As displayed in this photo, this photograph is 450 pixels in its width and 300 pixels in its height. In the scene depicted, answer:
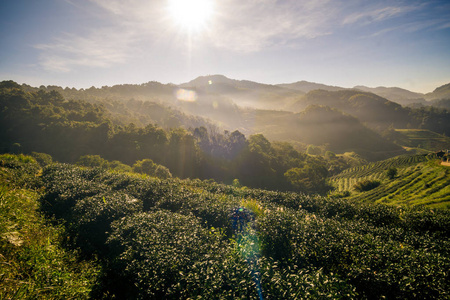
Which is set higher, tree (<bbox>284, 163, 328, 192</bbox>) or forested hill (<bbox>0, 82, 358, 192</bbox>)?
forested hill (<bbox>0, 82, 358, 192</bbox>)

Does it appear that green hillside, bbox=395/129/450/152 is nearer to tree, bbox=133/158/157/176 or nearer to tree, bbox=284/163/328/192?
tree, bbox=284/163/328/192

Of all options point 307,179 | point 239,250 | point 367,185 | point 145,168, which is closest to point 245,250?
point 239,250

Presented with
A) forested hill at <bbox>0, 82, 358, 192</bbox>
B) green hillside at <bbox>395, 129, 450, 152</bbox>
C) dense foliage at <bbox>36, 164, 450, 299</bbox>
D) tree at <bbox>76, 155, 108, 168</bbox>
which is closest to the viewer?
dense foliage at <bbox>36, 164, 450, 299</bbox>

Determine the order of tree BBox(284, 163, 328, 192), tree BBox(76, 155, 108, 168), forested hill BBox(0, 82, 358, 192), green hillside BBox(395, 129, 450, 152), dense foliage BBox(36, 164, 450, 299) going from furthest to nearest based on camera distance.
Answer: green hillside BBox(395, 129, 450, 152)
tree BBox(284, 163, 328, 192)
forested hill BBox(0, 82, 358, 192)
tree BBox(76, 155, 108, 168)
dense foliage BBox(36, 164, 450, 299)

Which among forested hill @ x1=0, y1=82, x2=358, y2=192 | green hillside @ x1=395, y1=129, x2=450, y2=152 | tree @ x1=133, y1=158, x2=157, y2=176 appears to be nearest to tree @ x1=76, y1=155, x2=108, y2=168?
tree @ x1=133, y1=158, x2=157, y2=176

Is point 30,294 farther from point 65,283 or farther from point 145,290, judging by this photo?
point 145,290

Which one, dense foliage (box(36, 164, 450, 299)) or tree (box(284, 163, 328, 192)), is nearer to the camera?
dense foliage (box(36, 164, 450, 299))

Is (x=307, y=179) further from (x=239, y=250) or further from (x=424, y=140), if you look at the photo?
(x=424, y=140)
